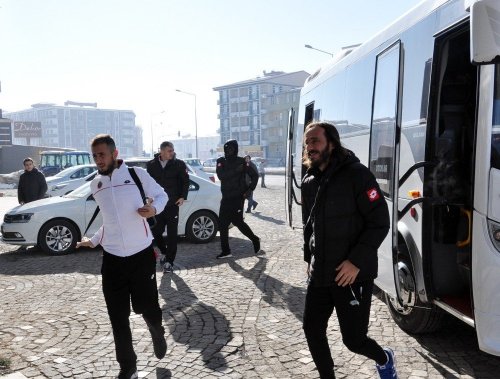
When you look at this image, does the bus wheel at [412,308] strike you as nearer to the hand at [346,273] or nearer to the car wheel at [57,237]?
the hand at [346,273]

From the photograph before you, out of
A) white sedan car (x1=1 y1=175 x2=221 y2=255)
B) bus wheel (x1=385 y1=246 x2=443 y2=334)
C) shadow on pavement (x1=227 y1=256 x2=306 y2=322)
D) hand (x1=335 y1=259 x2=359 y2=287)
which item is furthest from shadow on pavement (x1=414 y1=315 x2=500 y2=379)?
white sedan car (x1=1 y1=175 x2=221 y2=255)

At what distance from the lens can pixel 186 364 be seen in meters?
4.20

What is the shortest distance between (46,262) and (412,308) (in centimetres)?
626

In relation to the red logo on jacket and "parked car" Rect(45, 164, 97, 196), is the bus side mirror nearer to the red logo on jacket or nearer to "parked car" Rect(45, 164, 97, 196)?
the red logo on jacket

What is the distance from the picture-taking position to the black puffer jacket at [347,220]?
3023mm

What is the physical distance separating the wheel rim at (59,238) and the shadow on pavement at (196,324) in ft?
11.4

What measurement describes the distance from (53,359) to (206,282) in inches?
110

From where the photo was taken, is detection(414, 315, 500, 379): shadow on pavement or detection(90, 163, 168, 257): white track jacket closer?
detection(90, 163, 168, 257): white track jacket

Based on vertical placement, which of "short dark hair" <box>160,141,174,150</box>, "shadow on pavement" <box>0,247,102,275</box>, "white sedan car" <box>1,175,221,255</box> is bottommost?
"shadow on pavement" <box>0,247,102,275</box>

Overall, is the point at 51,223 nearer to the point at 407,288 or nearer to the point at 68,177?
the point at 407,288

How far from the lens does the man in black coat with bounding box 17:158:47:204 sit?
1061 centimetres

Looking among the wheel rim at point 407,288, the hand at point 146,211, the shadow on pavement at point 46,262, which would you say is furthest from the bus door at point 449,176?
the shadow on pavement at point 46,262

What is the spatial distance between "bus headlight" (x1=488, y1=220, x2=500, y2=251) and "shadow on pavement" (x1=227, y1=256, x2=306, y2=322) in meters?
2.49

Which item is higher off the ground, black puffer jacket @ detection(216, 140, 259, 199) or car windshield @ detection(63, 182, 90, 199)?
black puffer jacket @ detection(216, 140, 259, 199)
